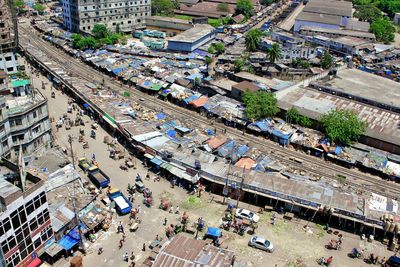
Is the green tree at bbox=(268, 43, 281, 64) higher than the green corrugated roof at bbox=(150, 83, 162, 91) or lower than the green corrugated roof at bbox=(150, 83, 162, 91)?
higher

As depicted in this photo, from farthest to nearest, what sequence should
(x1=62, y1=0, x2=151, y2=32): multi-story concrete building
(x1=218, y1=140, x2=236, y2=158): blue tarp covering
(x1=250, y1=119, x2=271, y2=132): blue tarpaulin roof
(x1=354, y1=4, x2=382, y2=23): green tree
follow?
(x1=354, y1=4, x2=382, y2=23): green tree < (x1=62, y1=0, x2=151, y2=32): multi-story concrete building < (x1=250, y1=119, x2=271, y2=132): blue tarpaulin roof < (x1=218, y1=140, x2=236, y2=158): blue tarp covering

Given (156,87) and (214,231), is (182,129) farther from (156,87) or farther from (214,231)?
(214,231)

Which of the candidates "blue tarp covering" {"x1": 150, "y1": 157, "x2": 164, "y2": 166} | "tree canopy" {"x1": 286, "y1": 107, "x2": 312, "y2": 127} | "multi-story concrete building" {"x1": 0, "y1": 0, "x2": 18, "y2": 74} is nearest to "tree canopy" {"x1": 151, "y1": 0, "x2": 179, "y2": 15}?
"multi-story concrete building" {"x1": 0, "y1": 0, "x2": 18, "y2": 74}

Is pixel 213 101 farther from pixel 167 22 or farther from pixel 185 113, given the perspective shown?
pixel 167 22

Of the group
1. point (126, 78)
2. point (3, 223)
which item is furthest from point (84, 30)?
point (3, 223)

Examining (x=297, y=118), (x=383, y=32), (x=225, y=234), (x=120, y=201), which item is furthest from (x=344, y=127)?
(x=383, y=32)

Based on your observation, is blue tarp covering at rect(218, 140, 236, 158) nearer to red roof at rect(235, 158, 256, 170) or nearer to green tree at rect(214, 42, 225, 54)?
red roof at rect(235, 158, 256, 170)
